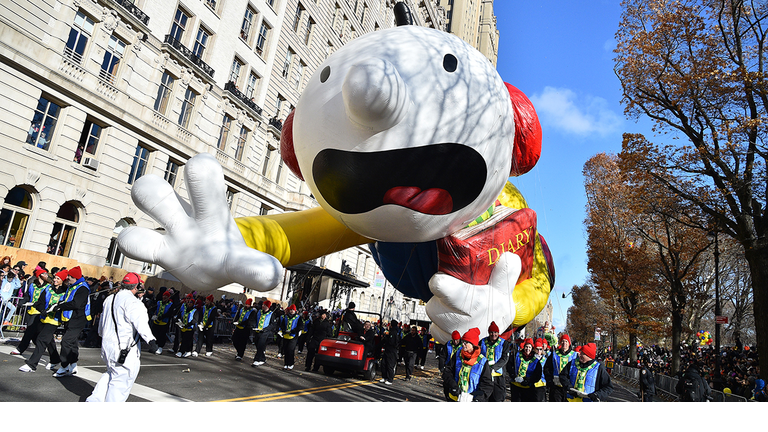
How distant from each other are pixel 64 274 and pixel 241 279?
8.10 meters

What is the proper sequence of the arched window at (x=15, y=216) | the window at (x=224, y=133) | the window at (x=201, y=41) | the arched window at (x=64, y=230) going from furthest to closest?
the window at (x=224, y=133)
the window at (x=201, y=41)
the arched window at (x=64, y=230)
the arched window at (x=15, y=216)

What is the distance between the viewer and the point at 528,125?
369cm

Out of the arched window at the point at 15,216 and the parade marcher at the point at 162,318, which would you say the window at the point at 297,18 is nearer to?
the arched window at the point at 15,216

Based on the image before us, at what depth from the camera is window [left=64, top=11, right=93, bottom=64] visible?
16125 mm

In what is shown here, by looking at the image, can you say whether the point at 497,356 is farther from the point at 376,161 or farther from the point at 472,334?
the point at 376,161

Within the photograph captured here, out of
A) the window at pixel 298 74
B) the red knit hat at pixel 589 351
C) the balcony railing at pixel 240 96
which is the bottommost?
the red knit hat at pixel 589 351

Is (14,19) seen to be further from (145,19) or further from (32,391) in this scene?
(32,391)

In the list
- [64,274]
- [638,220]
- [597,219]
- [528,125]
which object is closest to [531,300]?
[528,125]

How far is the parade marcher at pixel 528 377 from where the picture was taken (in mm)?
8570

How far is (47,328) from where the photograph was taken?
7898mm

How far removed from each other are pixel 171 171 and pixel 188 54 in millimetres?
5423

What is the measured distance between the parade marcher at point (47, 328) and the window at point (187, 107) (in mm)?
14857

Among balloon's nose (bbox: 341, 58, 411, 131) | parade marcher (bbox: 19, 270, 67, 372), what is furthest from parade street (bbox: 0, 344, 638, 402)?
balloon's nose (bbox: 341, 58, 411, 131)

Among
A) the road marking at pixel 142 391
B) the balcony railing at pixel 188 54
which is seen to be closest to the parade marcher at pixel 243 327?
the road marking at pixel 142 391
